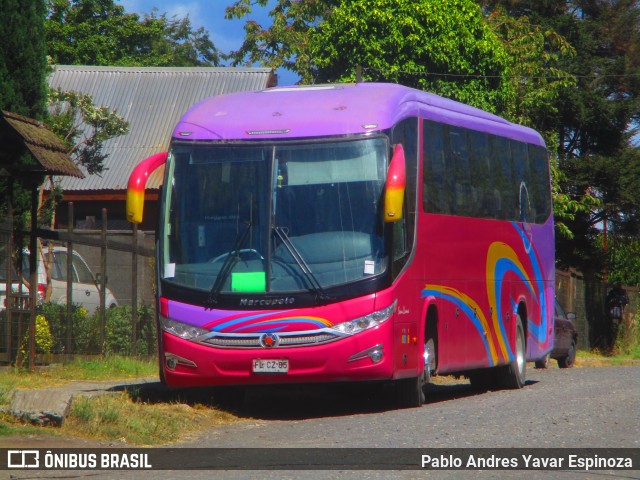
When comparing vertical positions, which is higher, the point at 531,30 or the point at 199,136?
the point at 531,30

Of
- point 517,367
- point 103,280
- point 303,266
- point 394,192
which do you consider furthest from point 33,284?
point 517,367

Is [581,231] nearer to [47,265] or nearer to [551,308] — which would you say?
[551,308]

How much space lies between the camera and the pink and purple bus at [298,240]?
477 inches

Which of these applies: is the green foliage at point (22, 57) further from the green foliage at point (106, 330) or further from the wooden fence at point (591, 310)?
the wooden fence at point (591, 310)

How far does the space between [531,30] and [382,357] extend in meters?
25.6

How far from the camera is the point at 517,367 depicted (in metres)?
17.3

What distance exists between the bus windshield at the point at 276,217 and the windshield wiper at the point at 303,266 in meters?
0.01

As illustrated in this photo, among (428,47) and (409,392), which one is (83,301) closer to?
(409,392)

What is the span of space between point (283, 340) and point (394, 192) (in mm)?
1896

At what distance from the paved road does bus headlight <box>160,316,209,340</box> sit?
1063 millimetres

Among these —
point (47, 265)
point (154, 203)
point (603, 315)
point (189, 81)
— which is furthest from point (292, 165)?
point (603, 315)

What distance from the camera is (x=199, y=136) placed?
12875 mm

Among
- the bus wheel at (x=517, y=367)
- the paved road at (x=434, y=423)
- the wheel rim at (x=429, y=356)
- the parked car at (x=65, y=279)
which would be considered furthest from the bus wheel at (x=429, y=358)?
the parked car at (x=65, y=279)

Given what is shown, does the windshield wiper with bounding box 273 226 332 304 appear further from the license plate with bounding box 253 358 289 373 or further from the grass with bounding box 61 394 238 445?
the grass with bounding box 61 394 238 445
